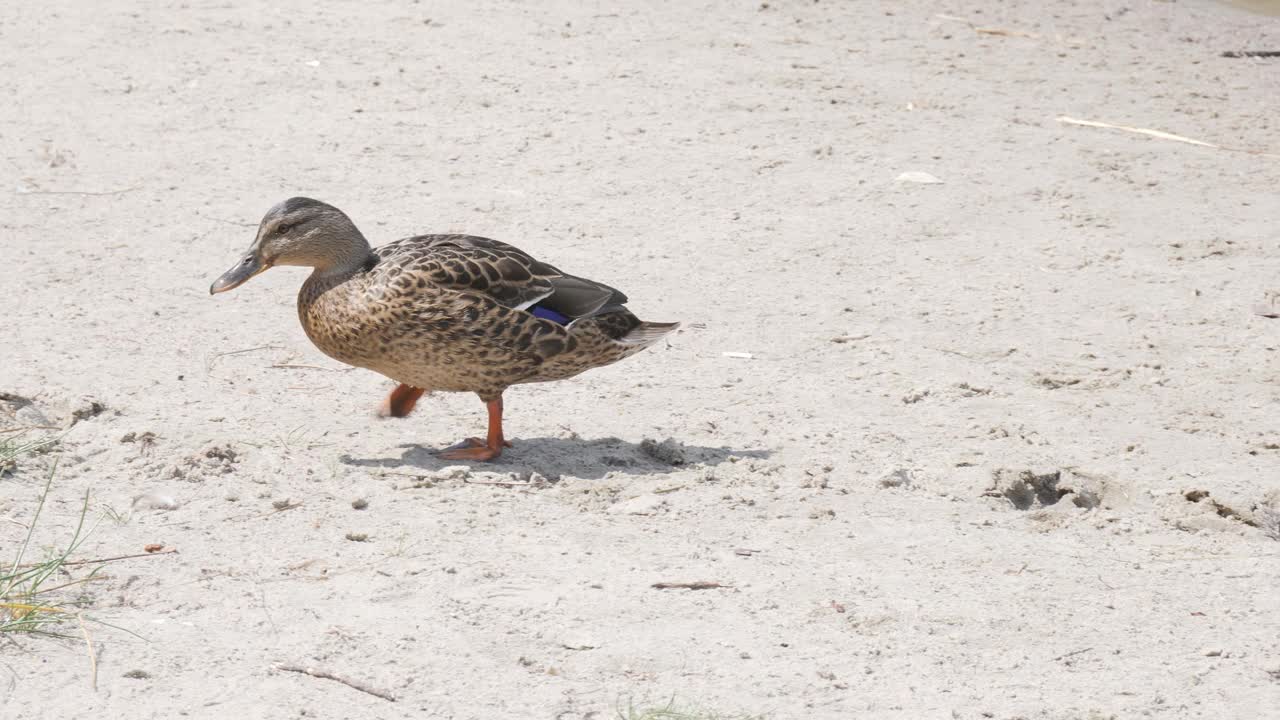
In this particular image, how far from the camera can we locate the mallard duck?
16.9 feet

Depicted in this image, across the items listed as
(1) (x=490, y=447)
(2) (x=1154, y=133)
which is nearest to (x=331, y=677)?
(1) (x=490, y=447)

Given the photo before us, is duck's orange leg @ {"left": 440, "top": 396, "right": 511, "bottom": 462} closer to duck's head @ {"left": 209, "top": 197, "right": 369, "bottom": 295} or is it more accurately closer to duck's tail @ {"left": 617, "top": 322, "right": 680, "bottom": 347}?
duck's tail @ {"left": 617, "top": 322, "right": 680, "bottom": 347}

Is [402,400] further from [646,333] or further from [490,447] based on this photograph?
[646,333]

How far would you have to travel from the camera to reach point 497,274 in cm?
526

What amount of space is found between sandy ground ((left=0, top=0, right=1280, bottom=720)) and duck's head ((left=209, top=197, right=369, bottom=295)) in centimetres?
54

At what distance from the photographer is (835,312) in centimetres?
680

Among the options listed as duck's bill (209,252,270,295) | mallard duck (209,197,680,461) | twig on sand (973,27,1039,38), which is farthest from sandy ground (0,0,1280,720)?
duck's bill (209,252,270,295)

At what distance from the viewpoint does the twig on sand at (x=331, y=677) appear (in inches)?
145

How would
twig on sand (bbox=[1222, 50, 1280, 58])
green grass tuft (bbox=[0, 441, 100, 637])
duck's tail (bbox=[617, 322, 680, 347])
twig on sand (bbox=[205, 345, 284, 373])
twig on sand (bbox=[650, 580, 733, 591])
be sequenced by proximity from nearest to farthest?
green grass tuft (bbox=[0, 441, 100, 637]) → twig on sand (bbox=[650, 580, 733, 591]) → duck's tail (bbox=[617, 322, 680, 347]) → twig on sand (bbox=[205, 345, 284, 373]) → twig on sand (bbox=[1222, 50, 1280, 58])

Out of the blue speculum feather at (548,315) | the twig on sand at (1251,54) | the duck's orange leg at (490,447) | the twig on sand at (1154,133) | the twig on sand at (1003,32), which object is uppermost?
the twig on sand at (1003,32)

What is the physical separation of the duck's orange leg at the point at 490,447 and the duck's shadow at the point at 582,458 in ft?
0.09

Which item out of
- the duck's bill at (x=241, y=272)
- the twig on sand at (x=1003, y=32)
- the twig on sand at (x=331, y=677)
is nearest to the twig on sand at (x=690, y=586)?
the twig on sand at (x=331, y=677)

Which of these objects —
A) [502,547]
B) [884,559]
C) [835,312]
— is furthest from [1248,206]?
[502,547]

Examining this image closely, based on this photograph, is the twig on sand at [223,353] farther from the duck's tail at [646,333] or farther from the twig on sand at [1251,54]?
the twig on sand at [1251,54]
